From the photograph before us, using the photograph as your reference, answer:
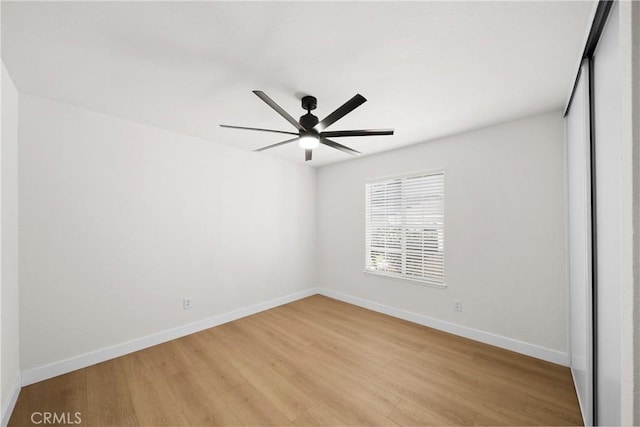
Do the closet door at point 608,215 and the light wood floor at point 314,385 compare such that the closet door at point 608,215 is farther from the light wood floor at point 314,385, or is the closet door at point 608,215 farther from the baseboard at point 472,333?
the baseboard at point 472,333

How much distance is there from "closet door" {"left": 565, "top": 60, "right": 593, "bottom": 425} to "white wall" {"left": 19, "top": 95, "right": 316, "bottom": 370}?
10.6 ft

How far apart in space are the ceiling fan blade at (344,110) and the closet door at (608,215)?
1.20m

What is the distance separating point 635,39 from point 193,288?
12.8 feet

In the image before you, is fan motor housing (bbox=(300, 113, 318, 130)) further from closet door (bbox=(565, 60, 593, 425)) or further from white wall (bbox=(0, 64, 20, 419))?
white wall (bbox=(0, 64, 20, 419))

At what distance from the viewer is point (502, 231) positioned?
277 centimetres

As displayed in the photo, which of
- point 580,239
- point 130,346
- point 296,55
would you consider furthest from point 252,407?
point 580,239

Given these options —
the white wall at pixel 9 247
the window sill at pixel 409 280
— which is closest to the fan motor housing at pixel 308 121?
the white wall at pixel 9 247

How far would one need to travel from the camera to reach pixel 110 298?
2568 mm

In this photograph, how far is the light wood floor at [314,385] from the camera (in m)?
1.80

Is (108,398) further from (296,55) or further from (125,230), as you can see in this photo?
(296,55)

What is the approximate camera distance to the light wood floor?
1798mm

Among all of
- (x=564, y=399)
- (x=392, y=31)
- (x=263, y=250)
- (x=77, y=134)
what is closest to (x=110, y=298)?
(x=77, y=134)

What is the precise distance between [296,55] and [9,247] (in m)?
2.62

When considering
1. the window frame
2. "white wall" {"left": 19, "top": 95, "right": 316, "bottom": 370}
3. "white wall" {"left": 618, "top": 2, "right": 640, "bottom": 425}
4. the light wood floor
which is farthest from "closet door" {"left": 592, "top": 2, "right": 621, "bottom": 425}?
"white wall" {"left": 19, "top": 95, "right": 316, "bottom": 370}
